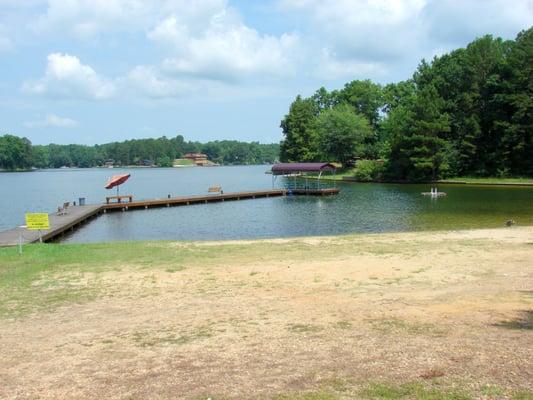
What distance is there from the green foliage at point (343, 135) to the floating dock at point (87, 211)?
37.8 m

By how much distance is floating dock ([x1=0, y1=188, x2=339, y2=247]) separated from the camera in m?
22.9

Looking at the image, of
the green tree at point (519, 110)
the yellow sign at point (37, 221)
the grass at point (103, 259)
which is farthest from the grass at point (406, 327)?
the green tree at point (519, 110)

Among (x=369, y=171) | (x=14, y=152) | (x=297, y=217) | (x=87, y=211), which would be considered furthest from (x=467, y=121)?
(x=14, y=152)

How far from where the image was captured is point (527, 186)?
6241 centimetres

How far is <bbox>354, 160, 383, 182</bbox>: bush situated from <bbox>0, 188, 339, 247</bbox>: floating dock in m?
26.7

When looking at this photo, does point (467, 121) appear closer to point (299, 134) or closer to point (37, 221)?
point (299, 134)

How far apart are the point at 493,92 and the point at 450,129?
298 inches

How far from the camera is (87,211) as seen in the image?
38.2m

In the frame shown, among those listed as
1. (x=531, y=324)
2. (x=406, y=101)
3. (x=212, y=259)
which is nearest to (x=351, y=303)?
(x=531, y=324)

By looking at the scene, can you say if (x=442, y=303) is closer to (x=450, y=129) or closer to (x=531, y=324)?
(x=531, y=324)

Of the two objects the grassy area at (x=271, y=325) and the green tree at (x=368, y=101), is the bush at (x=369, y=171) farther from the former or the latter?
the grassy area at (x=271, y=325)

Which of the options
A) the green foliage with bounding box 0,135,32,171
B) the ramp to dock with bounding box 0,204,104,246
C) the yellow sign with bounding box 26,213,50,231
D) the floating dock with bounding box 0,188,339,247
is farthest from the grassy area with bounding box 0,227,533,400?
the green foliage with bounding box 0,135,32,171

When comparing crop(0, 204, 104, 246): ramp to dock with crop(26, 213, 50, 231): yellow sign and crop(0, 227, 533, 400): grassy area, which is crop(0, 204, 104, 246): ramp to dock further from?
crop(0, 227, 533, 400): grassy area

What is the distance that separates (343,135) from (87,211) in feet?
203
